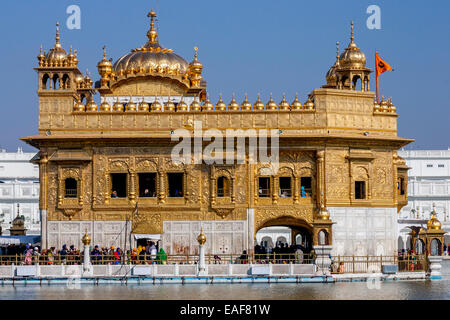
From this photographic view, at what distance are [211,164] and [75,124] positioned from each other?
5259mm

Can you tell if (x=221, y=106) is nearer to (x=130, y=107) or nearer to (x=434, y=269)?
(x=130, y=107)

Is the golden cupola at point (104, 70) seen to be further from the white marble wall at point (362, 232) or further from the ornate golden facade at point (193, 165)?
the white marble wall at point (362, 232)

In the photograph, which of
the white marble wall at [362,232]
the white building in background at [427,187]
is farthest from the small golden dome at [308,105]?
the white building in background at [427,187]

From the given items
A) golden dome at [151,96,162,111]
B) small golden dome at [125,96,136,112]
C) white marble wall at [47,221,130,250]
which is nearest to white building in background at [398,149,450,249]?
golden dome at [151,96,162,111]

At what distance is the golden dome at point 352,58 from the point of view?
38.3 m

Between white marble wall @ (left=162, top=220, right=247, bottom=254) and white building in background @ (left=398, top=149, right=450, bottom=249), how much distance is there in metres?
35.3

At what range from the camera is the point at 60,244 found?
35.5m

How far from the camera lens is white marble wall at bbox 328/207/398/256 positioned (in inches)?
1398

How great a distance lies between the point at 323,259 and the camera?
1277 inches

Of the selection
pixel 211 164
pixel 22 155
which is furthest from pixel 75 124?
pixel 22 155

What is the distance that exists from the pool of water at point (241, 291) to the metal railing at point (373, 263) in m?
1.31

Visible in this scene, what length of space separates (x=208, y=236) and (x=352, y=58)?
9345mm

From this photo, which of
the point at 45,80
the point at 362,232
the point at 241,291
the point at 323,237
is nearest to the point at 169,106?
the point at 45,80

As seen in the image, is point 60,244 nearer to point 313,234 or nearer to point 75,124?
point 75,124
